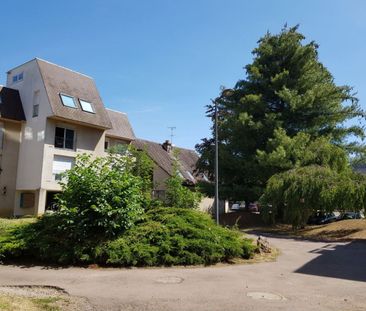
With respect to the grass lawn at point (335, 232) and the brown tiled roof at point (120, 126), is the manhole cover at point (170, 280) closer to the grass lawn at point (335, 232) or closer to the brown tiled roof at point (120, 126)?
the grass lawn at point (335, 232)

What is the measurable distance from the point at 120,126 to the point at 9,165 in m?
10.8

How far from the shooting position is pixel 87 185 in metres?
12.1

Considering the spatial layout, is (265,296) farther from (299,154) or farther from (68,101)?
(68,101)

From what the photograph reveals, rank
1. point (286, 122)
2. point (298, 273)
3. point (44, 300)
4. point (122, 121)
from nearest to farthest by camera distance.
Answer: point (44, 300)
point (298, 273)
point (286, 122)
point (122, 121)

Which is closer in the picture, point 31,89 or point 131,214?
point 131,214

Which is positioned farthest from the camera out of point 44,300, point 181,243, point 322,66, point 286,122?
point 322,66

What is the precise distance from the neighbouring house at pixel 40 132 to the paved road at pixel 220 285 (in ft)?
59.0

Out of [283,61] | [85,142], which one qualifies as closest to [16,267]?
[85,142]

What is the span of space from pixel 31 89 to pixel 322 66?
21916 millimetres

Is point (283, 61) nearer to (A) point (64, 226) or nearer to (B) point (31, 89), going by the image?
(B) point (31, 89)

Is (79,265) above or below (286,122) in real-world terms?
below

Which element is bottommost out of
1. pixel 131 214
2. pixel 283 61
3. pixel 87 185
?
pixel 131 214

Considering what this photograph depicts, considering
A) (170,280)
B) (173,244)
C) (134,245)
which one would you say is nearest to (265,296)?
(170,280)

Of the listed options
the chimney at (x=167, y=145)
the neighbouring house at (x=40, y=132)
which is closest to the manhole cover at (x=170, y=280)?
the neighbouring house at (x=40, y=132)
